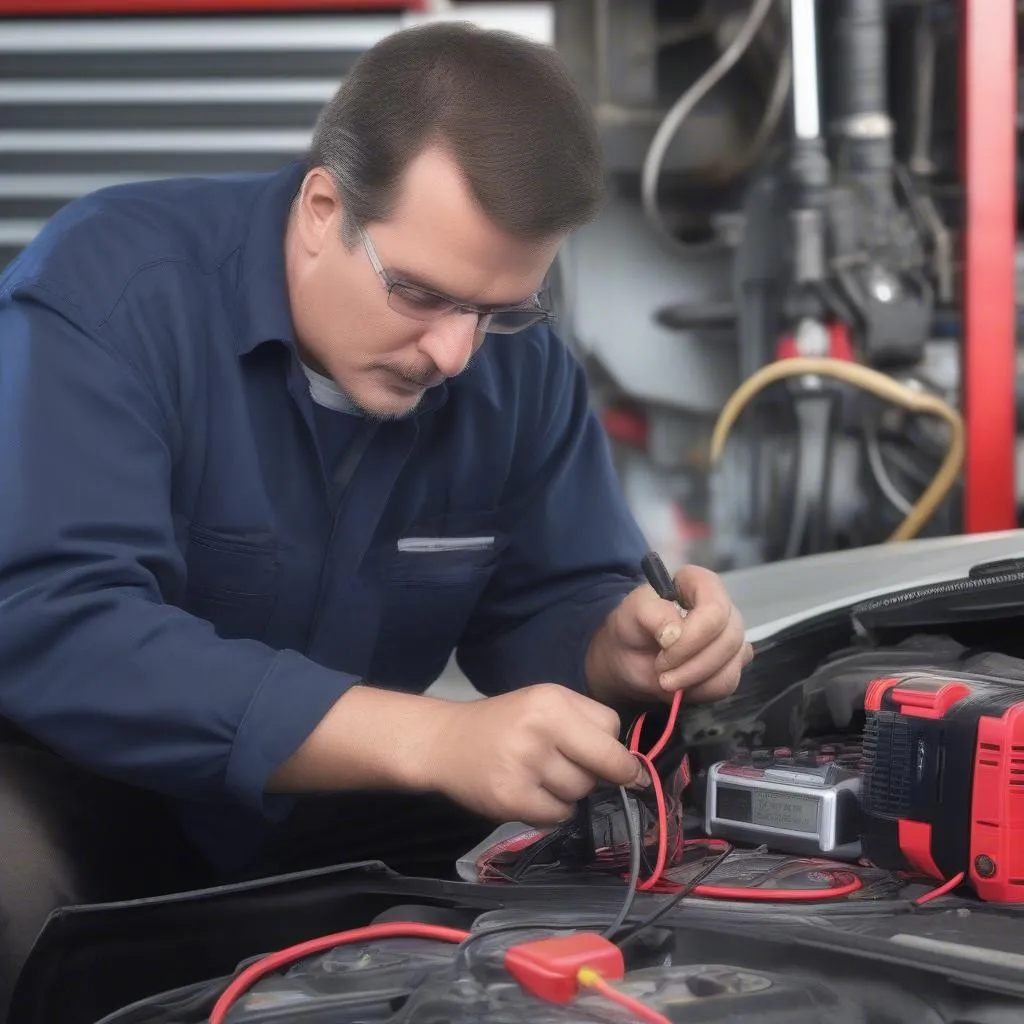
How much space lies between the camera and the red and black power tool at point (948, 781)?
81cm

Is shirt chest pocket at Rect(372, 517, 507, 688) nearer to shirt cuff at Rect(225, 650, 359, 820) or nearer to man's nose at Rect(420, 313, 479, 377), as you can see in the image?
man's nose at Rect(420, 313, 479, 377)

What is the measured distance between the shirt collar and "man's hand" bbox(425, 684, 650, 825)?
1.42 ft

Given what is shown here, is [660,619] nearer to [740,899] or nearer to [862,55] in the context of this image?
[740,899]

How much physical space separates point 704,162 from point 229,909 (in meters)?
2.00

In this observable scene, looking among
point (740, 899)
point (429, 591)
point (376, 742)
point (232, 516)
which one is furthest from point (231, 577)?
point (740, 899)

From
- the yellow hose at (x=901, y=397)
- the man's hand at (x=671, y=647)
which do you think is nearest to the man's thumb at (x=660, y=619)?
the man's hand at (x=671, y=647)

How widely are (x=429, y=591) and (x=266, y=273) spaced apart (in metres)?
0.34

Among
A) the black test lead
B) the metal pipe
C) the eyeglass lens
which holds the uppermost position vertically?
the metal pipe

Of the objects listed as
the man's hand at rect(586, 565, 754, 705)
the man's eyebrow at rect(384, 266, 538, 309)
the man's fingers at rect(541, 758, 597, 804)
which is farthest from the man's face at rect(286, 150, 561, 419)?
the man's fingers at rect(541, 758, 597, 804)

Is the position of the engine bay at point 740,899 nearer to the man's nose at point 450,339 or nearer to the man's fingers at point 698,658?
the man's fingers at point 698,658

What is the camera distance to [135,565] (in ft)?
3.19

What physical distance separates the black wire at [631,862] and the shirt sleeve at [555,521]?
46 centimetres

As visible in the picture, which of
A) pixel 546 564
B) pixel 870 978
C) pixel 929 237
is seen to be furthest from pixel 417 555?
pixel 929 237

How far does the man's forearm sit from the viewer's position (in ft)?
2.95
